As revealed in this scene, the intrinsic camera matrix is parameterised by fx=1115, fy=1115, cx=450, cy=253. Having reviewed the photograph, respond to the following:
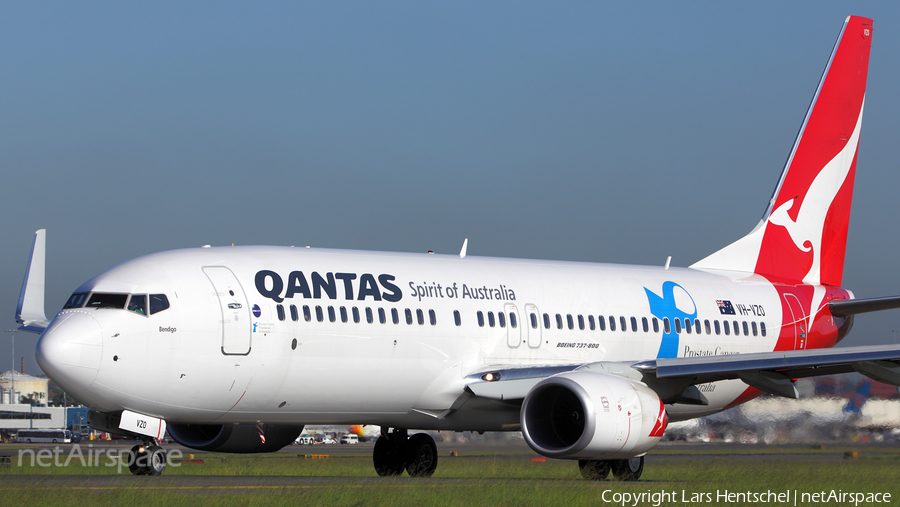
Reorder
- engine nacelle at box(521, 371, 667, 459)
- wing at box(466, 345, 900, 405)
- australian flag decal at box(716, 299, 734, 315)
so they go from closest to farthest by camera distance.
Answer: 1. engine nacelle at box(521, 371, 667, 459)
2. wing at box(466, 345, 900, 405)
3. australian flag decal at box(716, 299, 734, 315)

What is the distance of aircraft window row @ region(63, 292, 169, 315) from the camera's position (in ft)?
52.0

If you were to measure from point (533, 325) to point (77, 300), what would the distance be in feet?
26.3

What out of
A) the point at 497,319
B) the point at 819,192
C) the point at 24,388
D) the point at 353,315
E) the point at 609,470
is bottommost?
the point at 24,388

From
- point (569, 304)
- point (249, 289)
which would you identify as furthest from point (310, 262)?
point (569, 304)

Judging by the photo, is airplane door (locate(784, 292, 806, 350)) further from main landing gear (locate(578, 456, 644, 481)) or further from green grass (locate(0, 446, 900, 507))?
main landing gear (locate(578, 456, 644, 481))

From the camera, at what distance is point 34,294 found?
23781 millimetres

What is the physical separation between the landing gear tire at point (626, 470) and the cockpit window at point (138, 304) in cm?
925

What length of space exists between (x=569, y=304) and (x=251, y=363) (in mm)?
6866

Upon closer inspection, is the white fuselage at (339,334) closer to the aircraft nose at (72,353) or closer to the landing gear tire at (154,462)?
the aircraft nose at (72,353)

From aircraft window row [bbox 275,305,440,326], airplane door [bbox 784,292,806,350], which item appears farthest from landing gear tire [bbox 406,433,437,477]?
airplane door [bbox 784,292,806,350]

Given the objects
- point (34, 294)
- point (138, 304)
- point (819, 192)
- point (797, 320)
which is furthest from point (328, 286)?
point (819, 192)

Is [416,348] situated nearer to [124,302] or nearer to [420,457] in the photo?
[420,457]

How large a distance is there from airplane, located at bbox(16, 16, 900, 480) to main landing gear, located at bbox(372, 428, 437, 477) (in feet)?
0.13

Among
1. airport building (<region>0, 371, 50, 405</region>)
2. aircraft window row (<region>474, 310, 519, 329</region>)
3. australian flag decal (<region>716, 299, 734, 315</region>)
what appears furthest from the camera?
airport building (<region>0, 371, 50, 405</region>)
